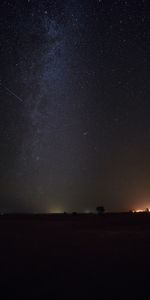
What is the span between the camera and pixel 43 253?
12.7 metres

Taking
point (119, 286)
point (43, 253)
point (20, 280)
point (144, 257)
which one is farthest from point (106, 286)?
point (43, 253)

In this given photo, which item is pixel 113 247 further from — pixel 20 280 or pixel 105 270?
→ pixel 20 280

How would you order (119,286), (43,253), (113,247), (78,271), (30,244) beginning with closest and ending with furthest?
(119,286), (78,271), (43,253), (113,247), (30,244)

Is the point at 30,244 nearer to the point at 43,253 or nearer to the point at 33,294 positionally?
the point at 43,253

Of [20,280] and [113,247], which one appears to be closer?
[20,280]

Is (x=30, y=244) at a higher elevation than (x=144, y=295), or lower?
higher

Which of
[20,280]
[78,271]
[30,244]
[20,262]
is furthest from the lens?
[30,244]

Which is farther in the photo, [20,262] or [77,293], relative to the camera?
[20,262]

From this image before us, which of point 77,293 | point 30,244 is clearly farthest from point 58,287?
point 30,244

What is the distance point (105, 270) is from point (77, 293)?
2.31 meters

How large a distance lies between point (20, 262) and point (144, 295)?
17.3 ft

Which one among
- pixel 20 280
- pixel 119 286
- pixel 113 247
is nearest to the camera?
pixel 119 286

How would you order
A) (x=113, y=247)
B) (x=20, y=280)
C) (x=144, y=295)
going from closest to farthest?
(x=144, y=295), (x=20, y=280), (x=113, y=247)

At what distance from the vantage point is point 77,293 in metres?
7.52
